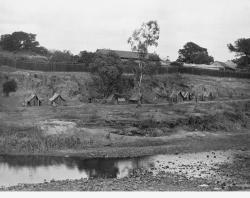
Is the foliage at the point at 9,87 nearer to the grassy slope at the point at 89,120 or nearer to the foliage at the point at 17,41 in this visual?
the grassy slope at the point at 89,120

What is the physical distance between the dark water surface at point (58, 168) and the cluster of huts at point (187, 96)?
126 feet

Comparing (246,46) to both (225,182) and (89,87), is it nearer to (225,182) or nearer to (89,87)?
(89,87)

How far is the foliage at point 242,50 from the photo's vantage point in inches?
3582

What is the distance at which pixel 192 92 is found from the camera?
8600cm

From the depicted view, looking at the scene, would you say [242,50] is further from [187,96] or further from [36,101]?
[36,101]

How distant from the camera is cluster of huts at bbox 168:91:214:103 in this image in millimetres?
77312

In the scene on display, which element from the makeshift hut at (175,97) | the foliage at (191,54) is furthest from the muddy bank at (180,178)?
the foliage at (191,54)

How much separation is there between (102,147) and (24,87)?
30894 mm

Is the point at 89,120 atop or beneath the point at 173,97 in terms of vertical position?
beneath

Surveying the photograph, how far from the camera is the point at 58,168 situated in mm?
34906

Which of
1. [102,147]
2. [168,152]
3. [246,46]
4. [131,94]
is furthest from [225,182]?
[246,46]

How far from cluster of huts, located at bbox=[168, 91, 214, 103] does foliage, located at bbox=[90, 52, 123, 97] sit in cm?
1157

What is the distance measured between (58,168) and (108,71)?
37.1 meters

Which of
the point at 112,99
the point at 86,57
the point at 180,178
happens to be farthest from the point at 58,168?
the point at 86,57
